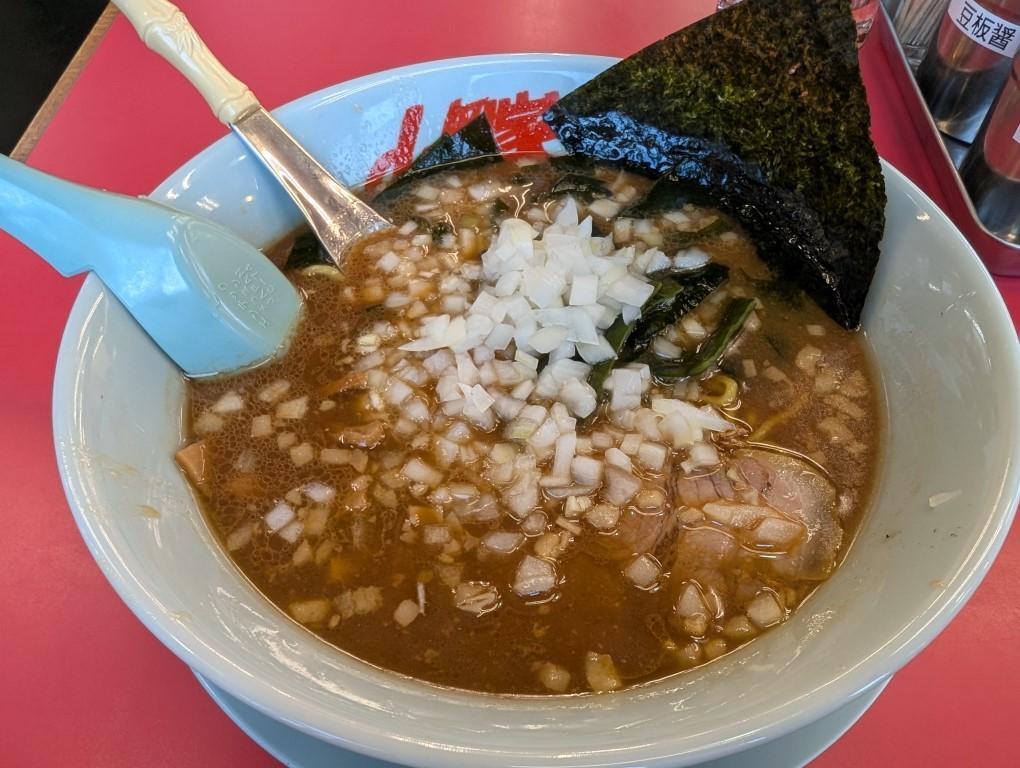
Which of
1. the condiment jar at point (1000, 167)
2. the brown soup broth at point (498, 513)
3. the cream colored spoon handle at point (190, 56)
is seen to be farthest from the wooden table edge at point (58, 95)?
the condiment jar at point (1000, 167)

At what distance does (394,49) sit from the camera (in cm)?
207

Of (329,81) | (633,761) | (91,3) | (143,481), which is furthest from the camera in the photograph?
(91,3)

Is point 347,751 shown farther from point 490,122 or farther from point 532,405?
point 490,122

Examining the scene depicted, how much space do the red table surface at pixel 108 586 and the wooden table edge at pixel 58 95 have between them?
36mm

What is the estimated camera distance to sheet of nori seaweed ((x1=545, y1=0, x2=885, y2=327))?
130 cm

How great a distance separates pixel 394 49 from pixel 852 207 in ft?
4.38

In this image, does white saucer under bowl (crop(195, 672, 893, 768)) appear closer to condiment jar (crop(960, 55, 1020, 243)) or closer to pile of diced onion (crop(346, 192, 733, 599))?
pile of diced onion (crop(346, 192, 733, 599))

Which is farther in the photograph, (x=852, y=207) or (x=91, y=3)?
(x=91, y=3)

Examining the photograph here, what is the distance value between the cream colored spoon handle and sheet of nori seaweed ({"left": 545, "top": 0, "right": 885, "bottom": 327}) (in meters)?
0.62

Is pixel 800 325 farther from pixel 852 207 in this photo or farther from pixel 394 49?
pixel 394 49

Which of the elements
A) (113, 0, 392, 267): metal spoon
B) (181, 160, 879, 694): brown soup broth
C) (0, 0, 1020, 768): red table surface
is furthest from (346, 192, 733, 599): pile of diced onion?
(0, 0, 1020, 768): red table surface

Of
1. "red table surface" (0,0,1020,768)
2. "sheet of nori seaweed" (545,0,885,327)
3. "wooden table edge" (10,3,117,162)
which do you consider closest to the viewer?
A: "red table surface" (0,0,1020,768)

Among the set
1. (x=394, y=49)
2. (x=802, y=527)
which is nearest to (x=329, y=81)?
(x=394, y=49)

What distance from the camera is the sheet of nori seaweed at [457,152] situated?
1.68 m
